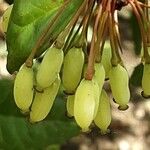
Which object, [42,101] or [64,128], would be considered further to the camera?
[64,128]

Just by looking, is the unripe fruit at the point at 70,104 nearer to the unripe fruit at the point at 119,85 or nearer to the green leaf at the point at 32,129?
the unripe fruit at the point at 119,85

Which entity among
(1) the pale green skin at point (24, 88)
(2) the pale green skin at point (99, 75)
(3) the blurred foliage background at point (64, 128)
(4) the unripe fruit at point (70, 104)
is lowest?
(3) the blurred foliage background at point (64, 128)

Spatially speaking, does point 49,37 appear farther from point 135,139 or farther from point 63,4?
point 135,139

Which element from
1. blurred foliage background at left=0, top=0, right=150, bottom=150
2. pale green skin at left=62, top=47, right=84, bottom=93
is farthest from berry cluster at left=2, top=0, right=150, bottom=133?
blurred foliage background at left=0, top=0, right=150, bottom=150

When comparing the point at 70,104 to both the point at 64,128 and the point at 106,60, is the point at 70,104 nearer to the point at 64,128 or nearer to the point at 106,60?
the point at 106,60

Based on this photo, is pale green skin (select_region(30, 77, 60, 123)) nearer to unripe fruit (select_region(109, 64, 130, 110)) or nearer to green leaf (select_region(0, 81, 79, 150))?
unripe fruit (select_region(109, 64, 130, 110))

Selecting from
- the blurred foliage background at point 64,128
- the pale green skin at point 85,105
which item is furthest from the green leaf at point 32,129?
the pale green skin at point 85,105

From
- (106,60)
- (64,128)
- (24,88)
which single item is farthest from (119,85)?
(64,128)
